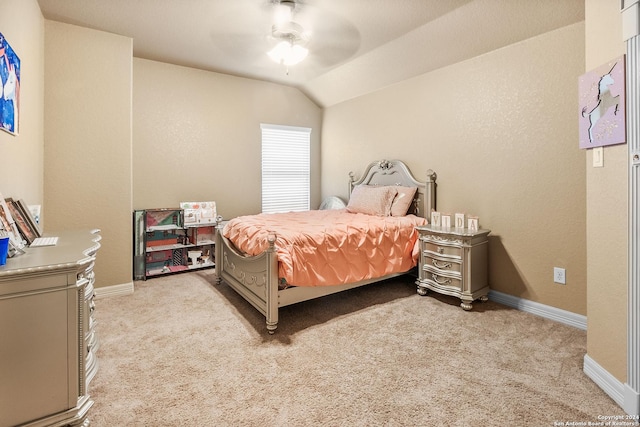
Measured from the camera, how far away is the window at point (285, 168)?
496cm

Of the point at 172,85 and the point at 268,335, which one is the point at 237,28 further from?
the point at 268,335

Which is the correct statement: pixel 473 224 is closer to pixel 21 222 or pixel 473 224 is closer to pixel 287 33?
pixel 287 33

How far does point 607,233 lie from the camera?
1.70 metres

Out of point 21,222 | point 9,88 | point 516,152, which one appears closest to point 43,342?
point 21,222

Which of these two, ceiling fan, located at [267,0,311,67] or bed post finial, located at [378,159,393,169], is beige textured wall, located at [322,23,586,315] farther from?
ceiling fan, located at [267,0,311,67]

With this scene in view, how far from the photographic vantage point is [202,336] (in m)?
2.36

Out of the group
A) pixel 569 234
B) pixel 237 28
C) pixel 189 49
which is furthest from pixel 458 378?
pixel 189 49

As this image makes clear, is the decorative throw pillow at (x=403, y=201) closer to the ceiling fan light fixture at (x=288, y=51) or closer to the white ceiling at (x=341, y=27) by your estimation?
the white ceiling at (x=341, y=27)

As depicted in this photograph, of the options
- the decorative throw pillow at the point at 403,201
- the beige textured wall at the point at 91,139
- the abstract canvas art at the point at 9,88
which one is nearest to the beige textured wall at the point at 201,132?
the beige textured wall at the point at 91,139

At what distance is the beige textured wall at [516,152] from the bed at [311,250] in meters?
0.34

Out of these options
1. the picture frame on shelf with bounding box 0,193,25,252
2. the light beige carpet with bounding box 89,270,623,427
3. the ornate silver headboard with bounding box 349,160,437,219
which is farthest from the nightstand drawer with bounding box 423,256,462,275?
the picture frame on shelf with bounding box 0,193,25,252

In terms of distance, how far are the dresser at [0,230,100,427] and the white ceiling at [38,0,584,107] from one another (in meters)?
2.45

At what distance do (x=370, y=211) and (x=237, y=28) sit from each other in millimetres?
2452

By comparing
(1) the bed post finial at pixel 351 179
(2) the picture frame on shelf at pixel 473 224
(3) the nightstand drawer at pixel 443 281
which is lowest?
(3) the nightstand drawer at pixel 443 281
